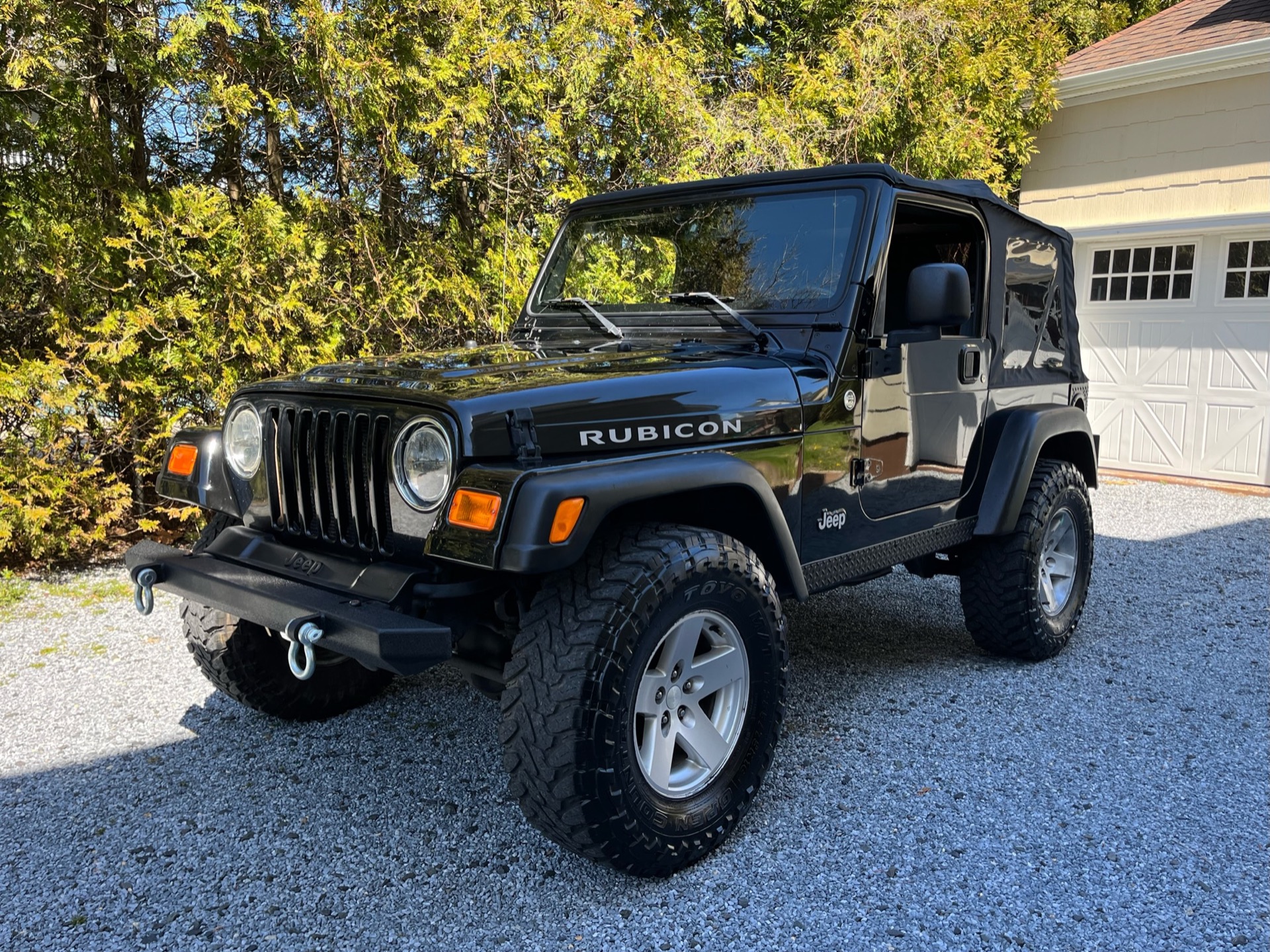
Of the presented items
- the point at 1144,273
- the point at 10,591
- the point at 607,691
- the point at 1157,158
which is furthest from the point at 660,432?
the point at 1157,158

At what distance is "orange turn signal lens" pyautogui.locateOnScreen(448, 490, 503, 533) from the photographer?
89.4 inches

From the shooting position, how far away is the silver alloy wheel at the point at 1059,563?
4.39 meters

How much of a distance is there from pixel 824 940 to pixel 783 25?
10.1 m

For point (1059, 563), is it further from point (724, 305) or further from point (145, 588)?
point (145, 588)

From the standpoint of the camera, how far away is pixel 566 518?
2.29 metres

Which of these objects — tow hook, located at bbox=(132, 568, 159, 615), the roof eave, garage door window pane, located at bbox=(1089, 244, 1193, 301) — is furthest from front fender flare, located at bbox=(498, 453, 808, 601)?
the roof eave

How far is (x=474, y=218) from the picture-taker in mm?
6512

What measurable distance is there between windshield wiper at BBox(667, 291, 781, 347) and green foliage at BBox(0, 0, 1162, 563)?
289cm

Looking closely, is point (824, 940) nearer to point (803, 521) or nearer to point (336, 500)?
point (803, 521)

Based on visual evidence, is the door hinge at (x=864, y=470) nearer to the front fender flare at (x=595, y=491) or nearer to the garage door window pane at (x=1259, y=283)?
the front fender flare at (x=595, y=491)

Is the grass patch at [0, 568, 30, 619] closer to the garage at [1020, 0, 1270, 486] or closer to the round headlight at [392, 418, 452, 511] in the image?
the round headlight at [392, 418, 452, 511]

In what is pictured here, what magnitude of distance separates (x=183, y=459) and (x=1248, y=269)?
366 inches

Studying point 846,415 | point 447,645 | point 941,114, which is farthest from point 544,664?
point 941,114

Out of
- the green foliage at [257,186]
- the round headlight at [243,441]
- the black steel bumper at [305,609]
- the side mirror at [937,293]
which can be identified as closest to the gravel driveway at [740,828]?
the black steel bumper at [305,609]
